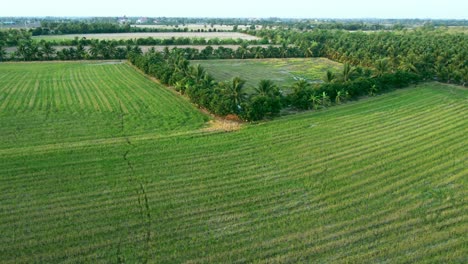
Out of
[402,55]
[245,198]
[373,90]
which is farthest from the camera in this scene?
[402,55]

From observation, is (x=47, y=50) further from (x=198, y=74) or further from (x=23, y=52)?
(x=198, y=74)

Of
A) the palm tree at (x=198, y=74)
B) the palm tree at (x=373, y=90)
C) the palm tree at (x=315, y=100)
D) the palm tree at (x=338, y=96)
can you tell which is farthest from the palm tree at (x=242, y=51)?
the palm tree at (x=315, y=100)

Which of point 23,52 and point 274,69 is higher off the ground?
point 23,52

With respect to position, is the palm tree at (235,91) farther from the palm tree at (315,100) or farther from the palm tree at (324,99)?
the palm tree at (324,99)

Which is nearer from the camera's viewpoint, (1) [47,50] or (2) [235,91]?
(2) [235,91]

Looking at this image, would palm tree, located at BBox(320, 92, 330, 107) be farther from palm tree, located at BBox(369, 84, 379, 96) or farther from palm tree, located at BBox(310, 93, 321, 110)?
palm tree, located at BBox(369, 84, 379, 96)

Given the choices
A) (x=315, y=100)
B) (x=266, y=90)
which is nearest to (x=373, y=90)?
(x=315, y=100)

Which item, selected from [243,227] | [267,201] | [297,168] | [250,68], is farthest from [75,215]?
[250,68]
